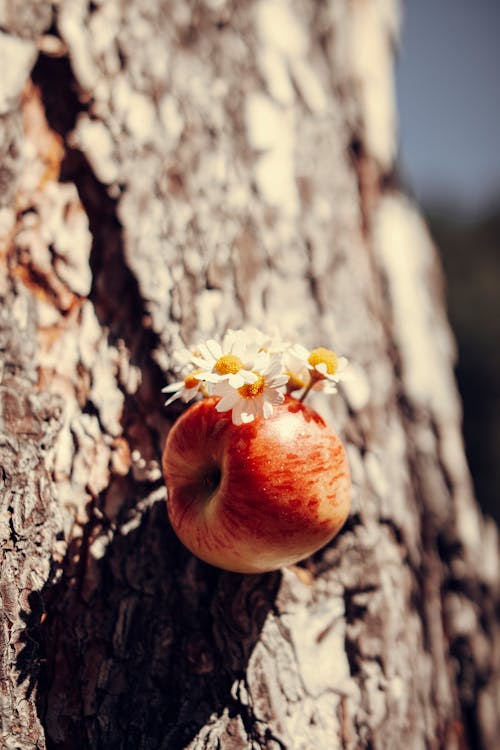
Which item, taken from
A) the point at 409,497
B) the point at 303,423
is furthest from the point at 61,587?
the point at 409,497

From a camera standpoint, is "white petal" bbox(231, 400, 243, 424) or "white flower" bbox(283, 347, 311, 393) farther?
"white flower" bbox(283, 347, 311, 393)

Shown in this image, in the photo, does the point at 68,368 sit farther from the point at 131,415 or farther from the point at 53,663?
the point at 53,663

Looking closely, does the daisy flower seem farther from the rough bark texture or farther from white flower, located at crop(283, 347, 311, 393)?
the rough bark texture

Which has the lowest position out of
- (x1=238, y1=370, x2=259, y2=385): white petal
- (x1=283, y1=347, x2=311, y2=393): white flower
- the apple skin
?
the apple skin

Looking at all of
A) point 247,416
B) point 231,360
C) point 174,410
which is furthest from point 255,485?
point 174,410

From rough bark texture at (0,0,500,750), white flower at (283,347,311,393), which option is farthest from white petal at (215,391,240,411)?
rough bark texture at (0,0,500,750)

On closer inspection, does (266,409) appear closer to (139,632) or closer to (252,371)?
(252,371)

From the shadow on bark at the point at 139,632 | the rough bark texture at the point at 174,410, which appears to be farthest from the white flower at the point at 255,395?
the shadow on bark at the point at 139,632
